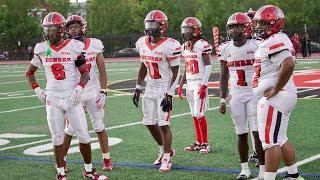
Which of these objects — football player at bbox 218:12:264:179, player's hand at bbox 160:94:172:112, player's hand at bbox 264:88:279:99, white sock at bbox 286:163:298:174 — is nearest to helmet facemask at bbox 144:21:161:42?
player's hand at bbox 160:94:172:112

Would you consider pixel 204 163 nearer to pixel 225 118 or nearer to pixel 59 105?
pixel 59 105

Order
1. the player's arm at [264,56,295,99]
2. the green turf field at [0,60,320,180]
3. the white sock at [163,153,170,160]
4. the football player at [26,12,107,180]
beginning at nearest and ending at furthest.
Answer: the player's arm at [264,56,295,99] → the football player at [26,12,107,180] → the green turf field at [0,60,320,180] → the white sock at [163,153,170,160]

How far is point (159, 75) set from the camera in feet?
25.6

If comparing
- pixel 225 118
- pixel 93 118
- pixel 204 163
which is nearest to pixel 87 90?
pixel 93 118

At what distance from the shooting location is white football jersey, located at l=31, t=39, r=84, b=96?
688 cm

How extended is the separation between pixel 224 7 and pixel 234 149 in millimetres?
45082

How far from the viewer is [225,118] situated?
11.8m

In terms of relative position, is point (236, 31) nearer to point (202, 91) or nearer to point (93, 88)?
point (202, 91)

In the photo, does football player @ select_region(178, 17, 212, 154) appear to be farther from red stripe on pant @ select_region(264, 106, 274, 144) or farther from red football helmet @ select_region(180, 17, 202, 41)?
red stripe on pant @ select_region(264, 106, 274, 144)

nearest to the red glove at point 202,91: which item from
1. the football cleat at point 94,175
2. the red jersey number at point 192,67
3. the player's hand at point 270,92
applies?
the red jersey number at point 192,67

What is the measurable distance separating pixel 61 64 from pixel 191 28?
258 cm

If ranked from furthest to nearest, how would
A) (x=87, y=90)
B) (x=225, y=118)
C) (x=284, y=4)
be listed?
(x=284, y=4), (x=225, y=118), (x=87, y=90)

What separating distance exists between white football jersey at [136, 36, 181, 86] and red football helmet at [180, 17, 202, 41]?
96cm

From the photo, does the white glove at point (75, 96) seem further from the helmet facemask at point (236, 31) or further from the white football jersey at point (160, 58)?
the helmet facemask at point (236, 31)
